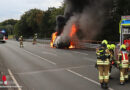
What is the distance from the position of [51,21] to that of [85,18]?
31.6 m

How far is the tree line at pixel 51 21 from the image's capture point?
29272 millimetres

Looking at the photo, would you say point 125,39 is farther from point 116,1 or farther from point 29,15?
point 29,15

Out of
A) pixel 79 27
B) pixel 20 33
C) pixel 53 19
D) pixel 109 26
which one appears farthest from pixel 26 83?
pixel 20 33

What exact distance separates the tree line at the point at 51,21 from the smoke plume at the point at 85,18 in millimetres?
933

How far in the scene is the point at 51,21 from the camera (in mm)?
59906

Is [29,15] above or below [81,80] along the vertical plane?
above

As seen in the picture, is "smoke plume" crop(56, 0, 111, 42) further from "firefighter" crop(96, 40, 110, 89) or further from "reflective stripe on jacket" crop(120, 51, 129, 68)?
"firefighter" crop(96, 40, 110, 89)

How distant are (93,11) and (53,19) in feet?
95.8

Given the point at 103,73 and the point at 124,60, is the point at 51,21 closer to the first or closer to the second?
the point at 124,60

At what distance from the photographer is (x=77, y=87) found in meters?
7.07

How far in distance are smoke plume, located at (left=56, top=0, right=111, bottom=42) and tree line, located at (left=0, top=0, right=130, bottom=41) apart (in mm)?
933

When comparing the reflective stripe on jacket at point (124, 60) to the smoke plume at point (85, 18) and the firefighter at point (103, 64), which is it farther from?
the smoke plume at point (85, 18)

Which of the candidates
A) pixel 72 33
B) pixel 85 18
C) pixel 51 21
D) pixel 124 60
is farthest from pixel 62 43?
pixel 51 21

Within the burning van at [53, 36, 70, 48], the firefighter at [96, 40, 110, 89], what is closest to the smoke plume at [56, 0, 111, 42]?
the burning van at [53, 36, 70, 48]
